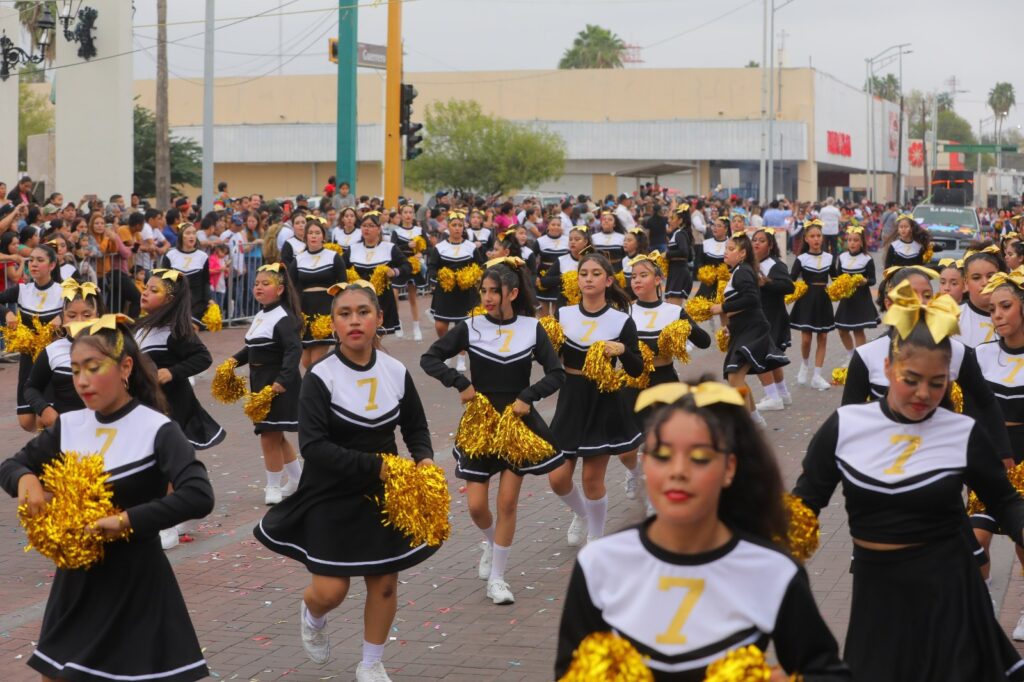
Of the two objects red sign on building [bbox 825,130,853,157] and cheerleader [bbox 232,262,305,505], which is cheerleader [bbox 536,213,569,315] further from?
red sign on building [bbox 825,130,853,157]

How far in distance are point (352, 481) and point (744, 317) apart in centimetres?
771

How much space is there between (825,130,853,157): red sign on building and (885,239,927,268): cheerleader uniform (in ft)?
186

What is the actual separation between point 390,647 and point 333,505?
1.18m

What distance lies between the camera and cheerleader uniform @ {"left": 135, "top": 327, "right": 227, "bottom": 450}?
29.3 feet

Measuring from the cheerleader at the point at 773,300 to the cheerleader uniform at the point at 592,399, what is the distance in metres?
5.79

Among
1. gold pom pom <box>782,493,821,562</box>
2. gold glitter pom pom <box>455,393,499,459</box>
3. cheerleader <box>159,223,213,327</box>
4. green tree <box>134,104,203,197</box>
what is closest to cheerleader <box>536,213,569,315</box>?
cheerleader <box>159,223,213,327</box>

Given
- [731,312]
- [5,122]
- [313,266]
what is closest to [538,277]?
[313,266]

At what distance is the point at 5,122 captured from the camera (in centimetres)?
3117

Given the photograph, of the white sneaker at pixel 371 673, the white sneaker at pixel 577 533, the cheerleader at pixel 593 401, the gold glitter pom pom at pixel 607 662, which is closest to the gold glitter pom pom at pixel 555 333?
the cheerleader at pixel 593 401

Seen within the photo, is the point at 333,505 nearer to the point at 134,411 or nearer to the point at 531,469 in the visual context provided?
the point at 134,411

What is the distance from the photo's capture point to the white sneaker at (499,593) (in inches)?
299

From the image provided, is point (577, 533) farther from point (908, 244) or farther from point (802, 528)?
point (908, 244)

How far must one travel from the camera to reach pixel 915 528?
451cm

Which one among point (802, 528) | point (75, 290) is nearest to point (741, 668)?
point (802, 528)
